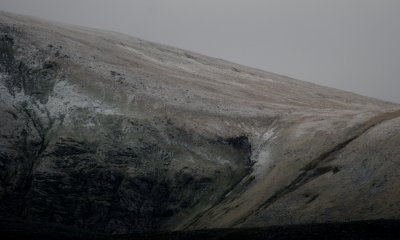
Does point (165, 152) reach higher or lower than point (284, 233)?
lower

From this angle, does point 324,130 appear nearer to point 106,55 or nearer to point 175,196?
point 175,196

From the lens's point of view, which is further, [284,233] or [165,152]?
[165,152]

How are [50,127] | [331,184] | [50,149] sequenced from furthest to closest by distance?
[50,127] → [50,149] → [331,184]

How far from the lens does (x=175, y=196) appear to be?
108 metres

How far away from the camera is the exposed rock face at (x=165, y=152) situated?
3334 inches

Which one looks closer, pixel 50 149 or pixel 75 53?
pixel 50 149

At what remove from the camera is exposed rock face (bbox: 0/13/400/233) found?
8469 centimetres

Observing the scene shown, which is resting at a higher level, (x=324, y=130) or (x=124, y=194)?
(x=324, y=130)

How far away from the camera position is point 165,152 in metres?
116

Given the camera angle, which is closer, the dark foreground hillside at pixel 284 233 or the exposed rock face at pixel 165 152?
the dark foreground hillside at pixel 284 233

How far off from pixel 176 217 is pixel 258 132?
103 ft

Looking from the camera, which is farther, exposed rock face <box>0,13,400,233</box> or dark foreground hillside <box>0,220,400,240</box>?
exposed rock face <box>0,13,400,233</box>

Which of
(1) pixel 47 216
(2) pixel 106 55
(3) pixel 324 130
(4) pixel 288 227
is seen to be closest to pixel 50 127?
(1) pixel 47 216

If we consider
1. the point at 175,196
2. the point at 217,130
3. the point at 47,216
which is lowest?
the point at 47,216
